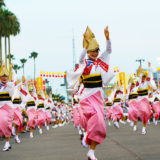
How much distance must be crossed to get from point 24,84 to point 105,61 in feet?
23.8

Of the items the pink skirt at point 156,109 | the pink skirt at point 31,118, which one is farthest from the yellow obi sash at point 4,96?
the pink skirt at point 156,109

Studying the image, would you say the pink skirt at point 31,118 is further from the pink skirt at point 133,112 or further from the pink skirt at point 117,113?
the pink skirt at point 117,113

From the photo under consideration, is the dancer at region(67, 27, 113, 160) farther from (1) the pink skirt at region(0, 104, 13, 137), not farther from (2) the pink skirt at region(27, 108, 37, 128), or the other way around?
(2) the pink skirt at region(27, 108, 37, 128)

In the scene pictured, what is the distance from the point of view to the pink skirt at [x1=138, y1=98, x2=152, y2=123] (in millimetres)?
13960

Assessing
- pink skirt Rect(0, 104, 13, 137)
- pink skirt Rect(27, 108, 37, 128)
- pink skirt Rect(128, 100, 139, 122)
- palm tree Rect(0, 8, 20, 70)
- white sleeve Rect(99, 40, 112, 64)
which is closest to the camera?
white sleeve Rect(99, 40, 112, 64)

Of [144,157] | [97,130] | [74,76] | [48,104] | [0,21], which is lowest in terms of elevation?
[48,104]

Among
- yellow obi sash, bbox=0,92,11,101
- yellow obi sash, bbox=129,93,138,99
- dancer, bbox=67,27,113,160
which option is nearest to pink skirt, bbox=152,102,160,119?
yellow obi sash, bbox=129,93,138,99

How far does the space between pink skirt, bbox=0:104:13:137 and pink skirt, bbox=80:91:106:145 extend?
3.67m

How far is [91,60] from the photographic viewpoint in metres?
7.55

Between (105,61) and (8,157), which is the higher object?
(105,61)

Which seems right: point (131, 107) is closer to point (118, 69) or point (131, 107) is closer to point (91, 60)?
point (91, 60)

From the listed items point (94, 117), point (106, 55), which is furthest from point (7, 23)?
point (94, 117)

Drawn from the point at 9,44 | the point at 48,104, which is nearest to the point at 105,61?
the point at 48,104

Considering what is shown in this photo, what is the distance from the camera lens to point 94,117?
6984mm
